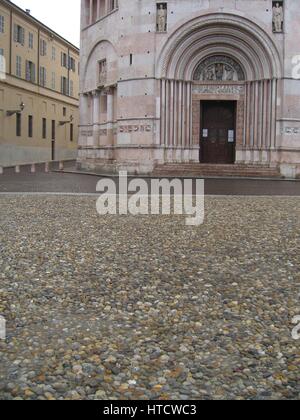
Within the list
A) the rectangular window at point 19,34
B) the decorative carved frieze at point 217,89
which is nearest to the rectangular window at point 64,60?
the rectangular window at point 19,34

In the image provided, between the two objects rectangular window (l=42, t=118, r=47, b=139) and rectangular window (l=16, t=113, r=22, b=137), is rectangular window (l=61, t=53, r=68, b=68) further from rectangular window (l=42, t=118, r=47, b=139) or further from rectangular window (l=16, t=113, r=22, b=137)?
rectangular window (l=16, t=113, r=22, b=137)

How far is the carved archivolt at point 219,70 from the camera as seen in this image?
2730cm

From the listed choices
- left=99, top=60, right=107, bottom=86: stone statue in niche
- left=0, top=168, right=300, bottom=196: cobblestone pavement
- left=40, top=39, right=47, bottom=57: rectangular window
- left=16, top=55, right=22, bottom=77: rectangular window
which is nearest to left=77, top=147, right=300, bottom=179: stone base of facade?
left=0, top=168, right=300, bottom=196: cobblestone pavement

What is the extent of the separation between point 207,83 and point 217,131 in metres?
2.55

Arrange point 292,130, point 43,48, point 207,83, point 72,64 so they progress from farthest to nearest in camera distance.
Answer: point 72,64
point 43,48
point 207,83
point 292,130

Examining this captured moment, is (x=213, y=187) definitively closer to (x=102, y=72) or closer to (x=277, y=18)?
(x=277, y=18)

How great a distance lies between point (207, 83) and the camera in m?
27.5

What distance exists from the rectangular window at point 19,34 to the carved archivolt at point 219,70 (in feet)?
64.1

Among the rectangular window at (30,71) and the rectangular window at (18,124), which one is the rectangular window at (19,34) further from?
the rectangular window at (18,124)

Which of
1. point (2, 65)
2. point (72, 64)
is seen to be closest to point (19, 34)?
point (2, 65)

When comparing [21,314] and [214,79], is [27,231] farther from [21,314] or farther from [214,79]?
[214,79]

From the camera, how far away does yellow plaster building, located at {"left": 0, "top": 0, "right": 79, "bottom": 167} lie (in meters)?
39.7

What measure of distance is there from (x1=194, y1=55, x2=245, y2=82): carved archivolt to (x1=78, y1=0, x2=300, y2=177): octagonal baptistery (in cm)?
5

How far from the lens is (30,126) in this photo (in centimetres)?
4366
